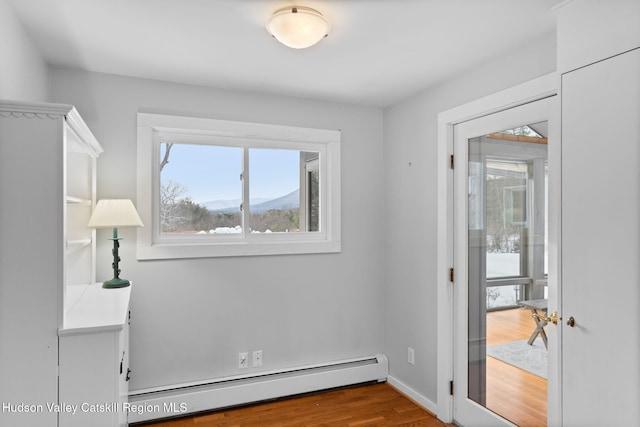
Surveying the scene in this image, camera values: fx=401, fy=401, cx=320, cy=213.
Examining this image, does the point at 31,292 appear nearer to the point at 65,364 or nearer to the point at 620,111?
the point at 65,364

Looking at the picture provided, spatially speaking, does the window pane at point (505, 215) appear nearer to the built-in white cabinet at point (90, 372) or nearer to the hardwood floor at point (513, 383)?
the hardwood floor at point (513, 383)

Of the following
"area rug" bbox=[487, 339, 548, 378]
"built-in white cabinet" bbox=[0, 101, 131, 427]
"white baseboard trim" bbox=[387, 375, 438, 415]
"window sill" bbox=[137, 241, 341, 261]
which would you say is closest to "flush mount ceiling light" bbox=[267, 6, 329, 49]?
"built-in white cabinet" bbox=[0, 101, 131, 427]

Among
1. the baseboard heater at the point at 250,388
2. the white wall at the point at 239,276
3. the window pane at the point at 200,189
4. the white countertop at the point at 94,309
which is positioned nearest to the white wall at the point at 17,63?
the white wall at the point at 239,276

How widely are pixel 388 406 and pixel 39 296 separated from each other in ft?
8.08

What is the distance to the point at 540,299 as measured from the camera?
2.20m

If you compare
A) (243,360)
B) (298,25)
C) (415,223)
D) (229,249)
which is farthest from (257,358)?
(298,25)

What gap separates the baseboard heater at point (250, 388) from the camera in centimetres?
278

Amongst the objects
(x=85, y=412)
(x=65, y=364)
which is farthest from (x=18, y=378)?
(x=85, y=412)

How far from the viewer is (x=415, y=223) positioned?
3166mm

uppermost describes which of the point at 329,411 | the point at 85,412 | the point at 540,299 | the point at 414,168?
the point at 414,168

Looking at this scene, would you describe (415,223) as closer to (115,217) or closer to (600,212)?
(600,212)

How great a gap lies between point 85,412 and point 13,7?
184 centimetres

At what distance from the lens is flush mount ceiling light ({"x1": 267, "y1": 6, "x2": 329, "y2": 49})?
183 centimetres

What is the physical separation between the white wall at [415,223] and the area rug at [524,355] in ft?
1.81
